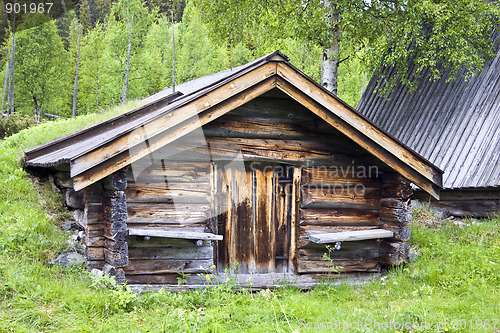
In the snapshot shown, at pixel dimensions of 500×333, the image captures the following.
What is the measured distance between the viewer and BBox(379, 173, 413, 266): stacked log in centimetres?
661

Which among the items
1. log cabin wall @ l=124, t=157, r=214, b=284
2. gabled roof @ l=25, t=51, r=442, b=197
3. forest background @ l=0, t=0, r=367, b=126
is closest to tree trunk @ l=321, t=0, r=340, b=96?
gabled roof @ l=25, t=51, r=442, b=197

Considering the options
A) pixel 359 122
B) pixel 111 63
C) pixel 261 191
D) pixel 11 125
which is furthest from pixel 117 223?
pixel 111 63

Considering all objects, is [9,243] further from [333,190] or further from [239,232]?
[333,190]

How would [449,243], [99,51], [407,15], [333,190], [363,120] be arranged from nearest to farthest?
[363,120]
[333,190]
[449,243]
[407,15]
[99,51]

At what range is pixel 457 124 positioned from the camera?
9.94 metres

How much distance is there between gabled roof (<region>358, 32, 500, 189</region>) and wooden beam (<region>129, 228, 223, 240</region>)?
5.91 metres

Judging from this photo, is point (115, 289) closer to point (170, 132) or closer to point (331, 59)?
point (170, 132)

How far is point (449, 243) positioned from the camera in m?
7.43

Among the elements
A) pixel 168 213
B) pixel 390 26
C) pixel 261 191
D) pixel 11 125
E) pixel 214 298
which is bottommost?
pixel 214 298

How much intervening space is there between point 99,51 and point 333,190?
31714 millimetres

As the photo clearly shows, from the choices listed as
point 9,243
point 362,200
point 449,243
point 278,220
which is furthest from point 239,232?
point 449,243

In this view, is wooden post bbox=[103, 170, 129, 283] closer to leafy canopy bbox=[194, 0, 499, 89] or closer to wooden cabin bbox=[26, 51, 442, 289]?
wooden cabin bbox=[26, 51, 442, 289]

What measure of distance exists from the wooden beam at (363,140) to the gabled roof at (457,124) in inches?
102

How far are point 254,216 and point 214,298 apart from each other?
144cm
